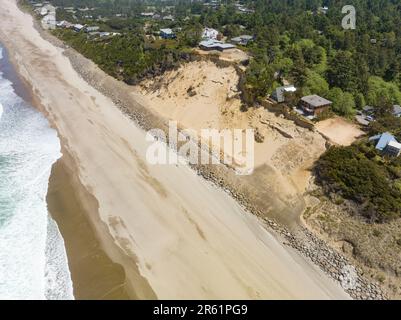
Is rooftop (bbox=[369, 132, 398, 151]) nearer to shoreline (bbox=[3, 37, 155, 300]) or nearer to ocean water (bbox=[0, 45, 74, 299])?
shoreline (bbox=[3, 37, 155, 300])

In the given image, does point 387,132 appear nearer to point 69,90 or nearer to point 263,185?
point 263,185

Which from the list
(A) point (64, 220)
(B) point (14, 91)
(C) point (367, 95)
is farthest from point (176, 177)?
(B) point (14, 91)

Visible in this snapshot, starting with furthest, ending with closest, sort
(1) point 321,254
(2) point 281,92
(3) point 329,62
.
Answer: (3) point 329,62 < (2) point 281,92 < (1) point 321,254

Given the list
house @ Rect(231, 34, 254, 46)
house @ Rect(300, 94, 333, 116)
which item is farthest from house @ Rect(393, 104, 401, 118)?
house @ Rect(231, 34, 254, 46)

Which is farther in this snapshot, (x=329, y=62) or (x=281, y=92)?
(x=329, y=62)

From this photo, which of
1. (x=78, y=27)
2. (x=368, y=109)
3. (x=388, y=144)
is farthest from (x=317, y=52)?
(x=78, y=27)

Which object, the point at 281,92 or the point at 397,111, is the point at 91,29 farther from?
the point at 397,111
